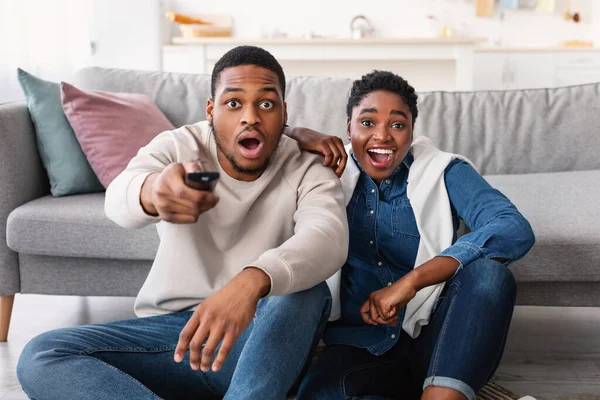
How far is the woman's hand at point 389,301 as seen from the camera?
1.48 metres

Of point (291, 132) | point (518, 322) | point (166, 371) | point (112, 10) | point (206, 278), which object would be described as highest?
point (112, 10)

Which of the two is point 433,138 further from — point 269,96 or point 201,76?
point 269,96

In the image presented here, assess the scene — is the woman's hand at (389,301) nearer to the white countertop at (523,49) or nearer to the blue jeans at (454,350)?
the blue jeans at (454,350)

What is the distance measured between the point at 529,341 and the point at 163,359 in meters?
1.23

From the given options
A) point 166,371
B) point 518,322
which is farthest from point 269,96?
point 518,322

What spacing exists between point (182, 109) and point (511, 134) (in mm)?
1167

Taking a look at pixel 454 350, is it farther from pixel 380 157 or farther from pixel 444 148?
pixel 444 148

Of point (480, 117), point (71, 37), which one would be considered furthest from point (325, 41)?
point (480, 117)

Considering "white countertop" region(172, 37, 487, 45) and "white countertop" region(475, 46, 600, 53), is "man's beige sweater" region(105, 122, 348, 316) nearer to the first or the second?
"white countertop" region(172, 37, 487, 45)

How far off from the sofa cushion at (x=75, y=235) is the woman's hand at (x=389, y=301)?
84 centimetres

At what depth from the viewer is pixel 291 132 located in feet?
5.90

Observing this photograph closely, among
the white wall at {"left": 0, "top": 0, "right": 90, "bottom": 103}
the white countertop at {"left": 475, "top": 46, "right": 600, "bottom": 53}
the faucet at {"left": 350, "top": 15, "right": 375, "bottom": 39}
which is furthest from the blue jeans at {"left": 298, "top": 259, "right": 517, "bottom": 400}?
the faucet at {"left": 350, "top": 15, "right": 375, "bottom": 39}

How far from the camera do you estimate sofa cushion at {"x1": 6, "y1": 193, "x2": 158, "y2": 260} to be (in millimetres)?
2162

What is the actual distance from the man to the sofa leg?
0.86 meters
